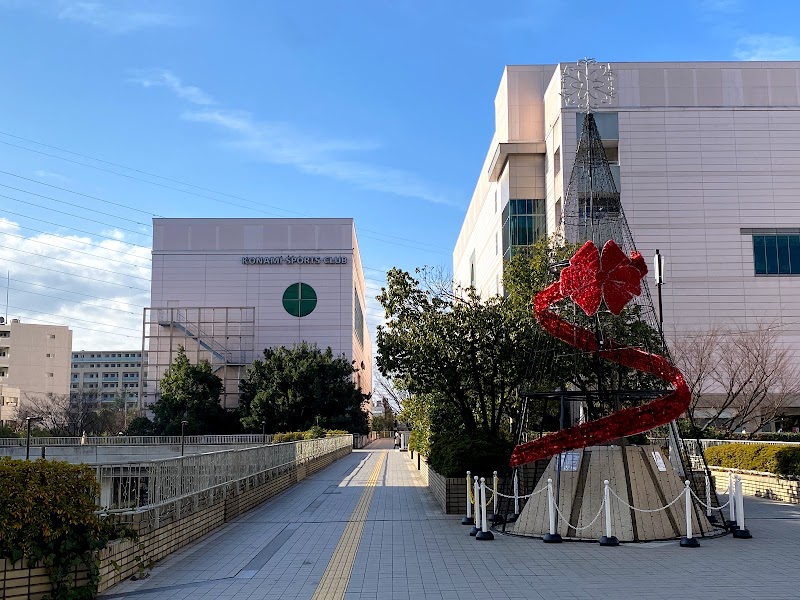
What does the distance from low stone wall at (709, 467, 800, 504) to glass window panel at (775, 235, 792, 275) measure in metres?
28.7

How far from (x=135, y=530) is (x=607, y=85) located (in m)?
43.6

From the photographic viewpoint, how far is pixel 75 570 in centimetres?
808

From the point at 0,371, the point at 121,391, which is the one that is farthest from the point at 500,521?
the point at 121,391

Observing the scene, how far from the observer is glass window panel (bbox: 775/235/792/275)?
4662 centimetres

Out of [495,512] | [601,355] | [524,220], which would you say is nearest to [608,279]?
[601,355]

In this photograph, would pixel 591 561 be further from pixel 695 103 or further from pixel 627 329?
pixel 695 103

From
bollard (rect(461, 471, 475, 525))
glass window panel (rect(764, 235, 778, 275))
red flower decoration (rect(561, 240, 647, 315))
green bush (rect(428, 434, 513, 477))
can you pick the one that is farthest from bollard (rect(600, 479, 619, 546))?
glass window panel (rect(764, 235, 778, 275))

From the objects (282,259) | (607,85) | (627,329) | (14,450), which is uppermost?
(607,85)

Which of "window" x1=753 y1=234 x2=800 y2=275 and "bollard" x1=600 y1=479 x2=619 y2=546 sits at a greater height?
"window" x1=753 y1=234 x2=800 y2=275

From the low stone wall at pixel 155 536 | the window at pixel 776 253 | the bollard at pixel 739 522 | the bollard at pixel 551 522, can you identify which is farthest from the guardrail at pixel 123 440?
the bollard at pixel 739 522

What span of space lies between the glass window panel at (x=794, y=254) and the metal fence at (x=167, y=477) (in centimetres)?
3888

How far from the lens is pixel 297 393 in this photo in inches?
2552

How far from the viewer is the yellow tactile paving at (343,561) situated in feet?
28.7

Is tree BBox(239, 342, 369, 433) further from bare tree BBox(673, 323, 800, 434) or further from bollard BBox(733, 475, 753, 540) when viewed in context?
bollard BBox(733, 475, 753, 540)
